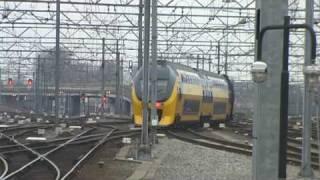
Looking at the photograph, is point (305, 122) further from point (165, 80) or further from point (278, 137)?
point (165, 80)

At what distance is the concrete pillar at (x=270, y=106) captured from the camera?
7.79 m

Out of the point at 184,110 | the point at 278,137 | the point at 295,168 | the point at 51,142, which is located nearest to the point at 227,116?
the point at 184,110

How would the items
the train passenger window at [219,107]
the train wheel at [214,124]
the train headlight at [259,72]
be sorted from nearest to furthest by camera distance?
the train headlight at [259,72]
the train passenger window at [219,107]
the train wheel at [214,124]

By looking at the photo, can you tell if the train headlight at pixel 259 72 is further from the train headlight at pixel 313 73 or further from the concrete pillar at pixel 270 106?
the train headlight at pixel 313 73

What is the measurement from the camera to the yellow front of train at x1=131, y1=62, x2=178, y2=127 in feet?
101

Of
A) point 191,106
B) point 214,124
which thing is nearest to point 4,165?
point 191,106

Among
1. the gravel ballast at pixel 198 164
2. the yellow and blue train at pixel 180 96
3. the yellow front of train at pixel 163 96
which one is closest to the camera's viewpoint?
the gravel ballast at pixel 198 164

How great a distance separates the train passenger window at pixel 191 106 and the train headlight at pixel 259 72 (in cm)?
2477

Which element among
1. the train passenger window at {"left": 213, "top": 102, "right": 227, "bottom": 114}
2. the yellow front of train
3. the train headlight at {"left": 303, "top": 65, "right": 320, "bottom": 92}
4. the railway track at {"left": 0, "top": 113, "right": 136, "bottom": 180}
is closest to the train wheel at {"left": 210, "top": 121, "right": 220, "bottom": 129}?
the train passenger window at {"left": 213, "top": 102, "right": 227, "bottom": 114}

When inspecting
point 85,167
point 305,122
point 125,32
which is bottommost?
point 85,167

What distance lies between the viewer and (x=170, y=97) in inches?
1212

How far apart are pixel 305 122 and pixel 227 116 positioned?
30404 mm

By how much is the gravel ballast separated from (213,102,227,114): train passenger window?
16787mm

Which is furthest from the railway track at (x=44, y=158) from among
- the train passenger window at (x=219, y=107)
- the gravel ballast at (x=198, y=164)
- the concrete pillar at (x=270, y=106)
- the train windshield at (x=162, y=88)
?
the train passenger window at (x=219, y=107)
